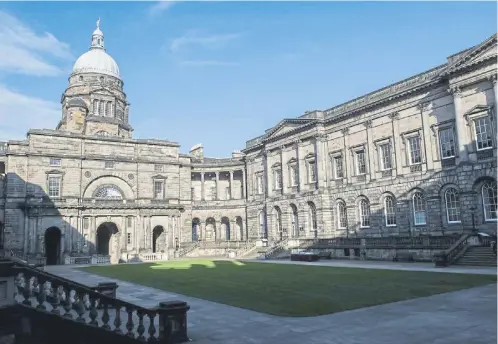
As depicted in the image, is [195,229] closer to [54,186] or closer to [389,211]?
[54,186]

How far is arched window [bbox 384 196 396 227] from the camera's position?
121ft

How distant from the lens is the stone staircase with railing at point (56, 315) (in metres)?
7.84

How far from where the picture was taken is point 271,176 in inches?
1973

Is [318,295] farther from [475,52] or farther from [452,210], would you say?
[475,52]

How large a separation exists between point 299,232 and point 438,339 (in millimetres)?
36490

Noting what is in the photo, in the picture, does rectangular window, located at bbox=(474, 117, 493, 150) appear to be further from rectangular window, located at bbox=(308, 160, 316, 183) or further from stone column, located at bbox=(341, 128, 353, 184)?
rectangular window, located at bbox=(308, 160, 316, 183)

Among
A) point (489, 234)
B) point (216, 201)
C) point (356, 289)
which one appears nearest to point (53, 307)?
point (356, 289)

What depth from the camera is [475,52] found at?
98.1ft

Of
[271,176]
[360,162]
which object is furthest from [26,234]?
[360,162]

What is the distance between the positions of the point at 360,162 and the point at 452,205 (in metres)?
10.0

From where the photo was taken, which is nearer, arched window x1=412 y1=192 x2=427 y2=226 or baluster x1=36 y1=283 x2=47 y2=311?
baluster x1=36 y1=283 x2=47 y2=311

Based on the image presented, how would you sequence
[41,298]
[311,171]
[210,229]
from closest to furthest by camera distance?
1. [41,298]
2. [311,171]
3. [210,229]

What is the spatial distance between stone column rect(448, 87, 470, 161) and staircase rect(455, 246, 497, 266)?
23.2 ft

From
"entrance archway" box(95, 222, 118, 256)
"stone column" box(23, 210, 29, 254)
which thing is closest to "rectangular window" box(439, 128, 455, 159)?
"entrance archway" box(95, 222, 118, 256)
